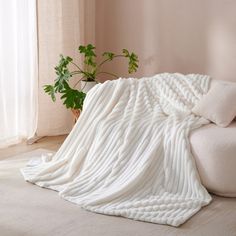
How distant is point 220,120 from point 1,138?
2197mm

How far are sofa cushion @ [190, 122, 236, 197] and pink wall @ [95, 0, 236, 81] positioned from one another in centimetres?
146

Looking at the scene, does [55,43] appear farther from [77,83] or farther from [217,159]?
[217,159]

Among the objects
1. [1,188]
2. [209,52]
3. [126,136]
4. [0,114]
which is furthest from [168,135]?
[0,114]

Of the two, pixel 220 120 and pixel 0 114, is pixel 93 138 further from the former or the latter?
pixel 0 114

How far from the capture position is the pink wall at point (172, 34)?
440cm

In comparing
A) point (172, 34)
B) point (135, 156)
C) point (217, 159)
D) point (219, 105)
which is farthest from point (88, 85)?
point (217, 159)

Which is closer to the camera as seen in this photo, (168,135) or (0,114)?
(168,135)

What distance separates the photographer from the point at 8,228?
2.68m

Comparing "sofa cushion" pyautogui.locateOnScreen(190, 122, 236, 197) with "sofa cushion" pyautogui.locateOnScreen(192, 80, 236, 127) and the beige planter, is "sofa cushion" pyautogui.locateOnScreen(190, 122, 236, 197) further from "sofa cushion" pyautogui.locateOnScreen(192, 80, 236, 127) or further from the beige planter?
the beige planter

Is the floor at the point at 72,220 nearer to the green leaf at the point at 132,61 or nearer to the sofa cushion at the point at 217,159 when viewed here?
the sofa cushion at the point at 217,159

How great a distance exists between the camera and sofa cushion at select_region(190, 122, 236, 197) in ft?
9.78

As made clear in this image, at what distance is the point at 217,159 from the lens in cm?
299

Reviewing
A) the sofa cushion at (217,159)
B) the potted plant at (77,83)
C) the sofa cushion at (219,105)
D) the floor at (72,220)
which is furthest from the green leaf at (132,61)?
the floor at (72,220)

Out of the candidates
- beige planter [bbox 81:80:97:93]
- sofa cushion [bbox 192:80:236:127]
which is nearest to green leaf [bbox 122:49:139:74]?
beige planter [bbox 81:80:97:93]
